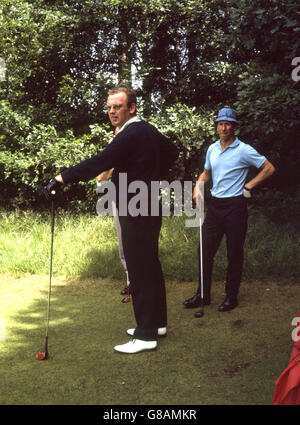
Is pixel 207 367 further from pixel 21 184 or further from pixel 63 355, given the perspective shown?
pixel 21 184

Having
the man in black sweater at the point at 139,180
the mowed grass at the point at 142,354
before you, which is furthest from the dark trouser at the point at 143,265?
the mowed grass at the point at 142,354

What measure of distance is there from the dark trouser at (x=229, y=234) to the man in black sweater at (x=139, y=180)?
119 cm

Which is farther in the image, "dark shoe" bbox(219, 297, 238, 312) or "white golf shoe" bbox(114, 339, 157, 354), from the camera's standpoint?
"dark shoe" bbox(219, 297, 238, 312)

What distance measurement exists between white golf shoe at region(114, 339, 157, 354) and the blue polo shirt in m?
1.85

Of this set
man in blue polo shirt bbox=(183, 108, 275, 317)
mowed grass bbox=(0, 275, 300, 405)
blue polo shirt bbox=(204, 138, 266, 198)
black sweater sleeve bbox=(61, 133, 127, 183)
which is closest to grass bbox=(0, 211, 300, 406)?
mowed grass bbox=(0, 275, 300, 405)

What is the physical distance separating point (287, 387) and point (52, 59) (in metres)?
9.30

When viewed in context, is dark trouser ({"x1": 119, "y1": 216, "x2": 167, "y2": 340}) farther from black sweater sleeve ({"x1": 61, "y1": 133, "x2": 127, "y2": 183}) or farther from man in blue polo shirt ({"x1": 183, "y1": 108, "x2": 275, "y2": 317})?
man in blue polo shirt ({"x1": 183, "y1": 108, "x2": 275, "y2": 317})

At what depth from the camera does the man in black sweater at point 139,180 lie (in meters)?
3.67

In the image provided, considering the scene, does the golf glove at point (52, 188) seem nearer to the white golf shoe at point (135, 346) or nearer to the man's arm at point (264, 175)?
the white golf shoe at point (135, 346)

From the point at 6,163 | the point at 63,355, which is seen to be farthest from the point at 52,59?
the point at 63,355

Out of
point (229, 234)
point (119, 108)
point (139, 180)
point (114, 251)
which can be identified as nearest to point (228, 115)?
point (229, 234)

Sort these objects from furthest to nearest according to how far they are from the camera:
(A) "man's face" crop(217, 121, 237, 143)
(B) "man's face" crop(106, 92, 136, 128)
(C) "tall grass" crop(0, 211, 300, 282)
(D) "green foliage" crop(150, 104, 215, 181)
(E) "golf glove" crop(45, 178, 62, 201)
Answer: (D) "green foliage" crop(150, 104, 215, 181)
(C) "tall grass" crop(0, 211, 300, 282)
(A) "man's face" crop(217, 121, 237, 143)
(B) "man's face" crop(106, 92, 136, 128)
(E) "golf glove" crop(45, 178, 62, 201)

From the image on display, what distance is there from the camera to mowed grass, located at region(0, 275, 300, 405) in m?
3.13

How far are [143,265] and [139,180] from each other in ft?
2.41
